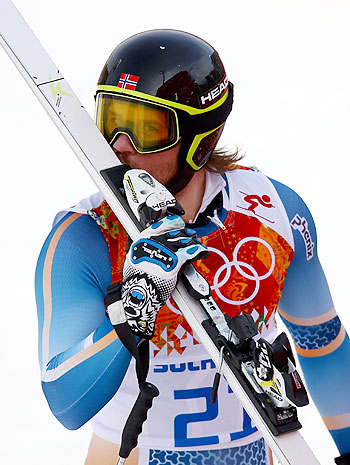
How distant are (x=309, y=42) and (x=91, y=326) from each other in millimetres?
5430

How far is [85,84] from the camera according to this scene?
7055 millimetres

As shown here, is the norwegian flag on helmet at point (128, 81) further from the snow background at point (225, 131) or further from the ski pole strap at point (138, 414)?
the snow background at point (225, 131)

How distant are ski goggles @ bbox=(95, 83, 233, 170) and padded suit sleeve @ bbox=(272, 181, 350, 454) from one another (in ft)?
1.58

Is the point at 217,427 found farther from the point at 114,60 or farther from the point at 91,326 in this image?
the point at 114,60

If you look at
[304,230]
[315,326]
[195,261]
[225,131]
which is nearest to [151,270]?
[195,261]

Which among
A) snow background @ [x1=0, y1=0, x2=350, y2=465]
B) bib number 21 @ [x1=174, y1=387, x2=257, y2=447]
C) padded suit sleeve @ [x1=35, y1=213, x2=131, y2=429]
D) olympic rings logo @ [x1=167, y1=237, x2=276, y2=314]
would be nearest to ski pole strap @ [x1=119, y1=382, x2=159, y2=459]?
padded suit sleeve @ [x1=35, y1=213, x2=131, y2=429]

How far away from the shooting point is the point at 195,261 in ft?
8.71

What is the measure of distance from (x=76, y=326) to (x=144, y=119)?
0.62 metres

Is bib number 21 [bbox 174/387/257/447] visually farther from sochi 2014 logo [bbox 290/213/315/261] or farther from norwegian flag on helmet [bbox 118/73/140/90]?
norwegian flag on helmet [bbox 118/73/140/90]

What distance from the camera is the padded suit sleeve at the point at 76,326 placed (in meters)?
2.49

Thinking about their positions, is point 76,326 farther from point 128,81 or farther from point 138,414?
point 128,81

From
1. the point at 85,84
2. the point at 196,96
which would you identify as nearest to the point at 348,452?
the point at 196,96

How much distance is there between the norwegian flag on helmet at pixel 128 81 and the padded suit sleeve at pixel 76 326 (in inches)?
15.8

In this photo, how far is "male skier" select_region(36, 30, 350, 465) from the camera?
2.77 m
